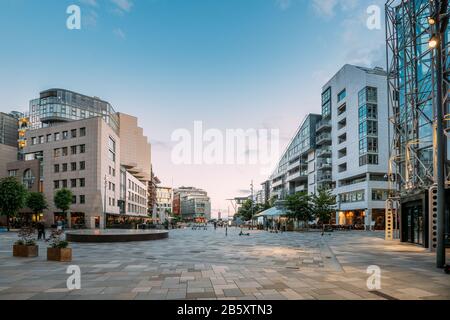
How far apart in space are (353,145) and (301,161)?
2717 cm

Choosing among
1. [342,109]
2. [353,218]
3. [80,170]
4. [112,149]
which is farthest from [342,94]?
[80,170]

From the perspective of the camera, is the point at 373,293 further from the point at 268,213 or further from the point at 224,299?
the point at 268,213

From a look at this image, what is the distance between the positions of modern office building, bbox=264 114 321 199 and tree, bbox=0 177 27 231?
2535 inches

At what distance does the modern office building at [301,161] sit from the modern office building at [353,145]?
11.2 inches

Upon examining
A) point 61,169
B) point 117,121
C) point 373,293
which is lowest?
point 373,293

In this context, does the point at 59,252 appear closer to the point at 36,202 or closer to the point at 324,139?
the point at 36,202

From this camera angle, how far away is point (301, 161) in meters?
97.9

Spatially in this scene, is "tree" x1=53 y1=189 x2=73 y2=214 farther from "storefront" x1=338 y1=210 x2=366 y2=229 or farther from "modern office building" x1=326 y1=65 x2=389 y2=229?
"modern office building" x1=326 y1=65 x2=389 y2=229

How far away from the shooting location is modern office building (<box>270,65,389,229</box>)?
66.5 metres

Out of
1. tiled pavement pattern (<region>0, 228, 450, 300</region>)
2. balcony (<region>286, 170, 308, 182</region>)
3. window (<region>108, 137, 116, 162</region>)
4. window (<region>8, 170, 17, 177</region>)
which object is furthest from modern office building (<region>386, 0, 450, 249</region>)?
window (<region>8, 170, 17, 177</region>)

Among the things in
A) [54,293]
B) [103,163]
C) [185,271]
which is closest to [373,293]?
[185,271]

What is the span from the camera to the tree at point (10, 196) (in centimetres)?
5403

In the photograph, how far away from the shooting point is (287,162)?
11419 cm

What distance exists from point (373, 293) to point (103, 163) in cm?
6827
